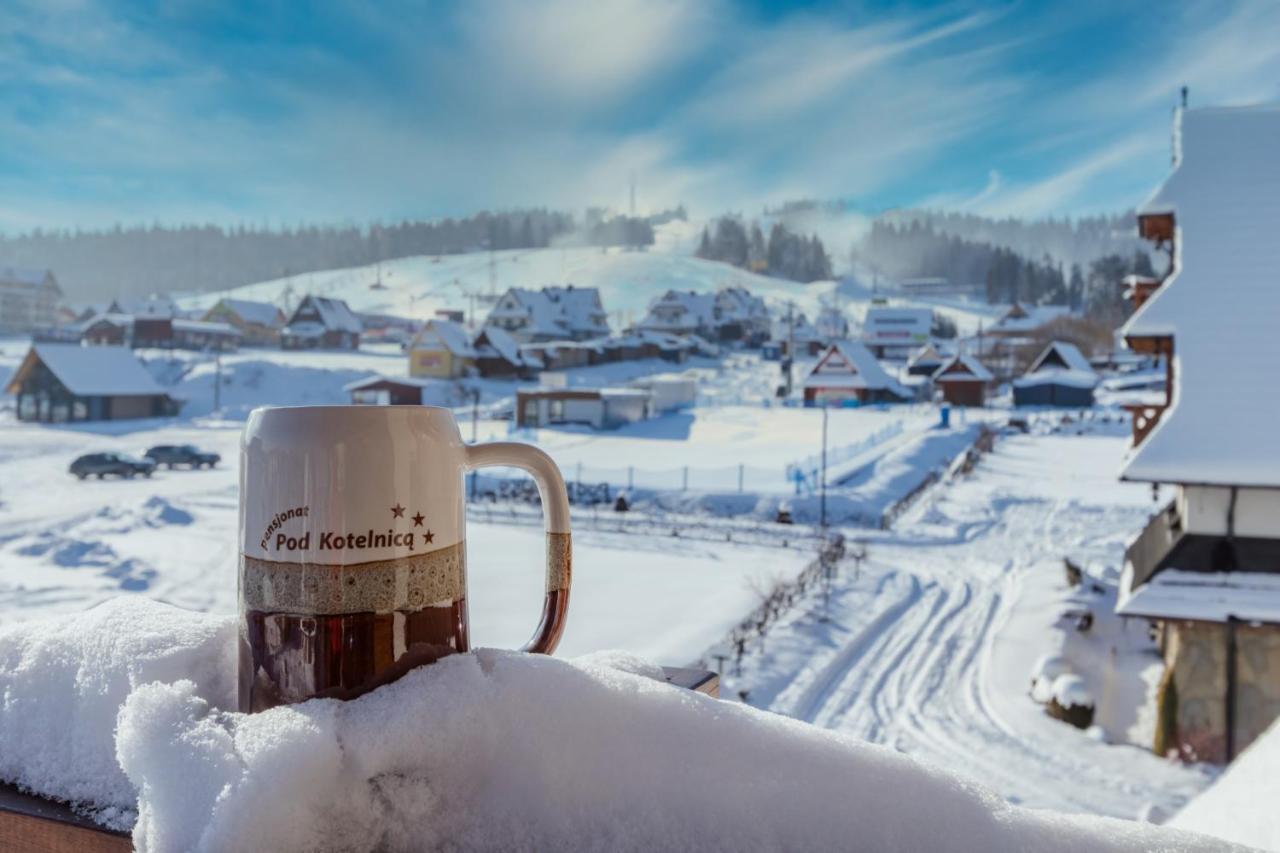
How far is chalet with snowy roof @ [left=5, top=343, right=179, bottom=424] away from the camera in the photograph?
23750 mm

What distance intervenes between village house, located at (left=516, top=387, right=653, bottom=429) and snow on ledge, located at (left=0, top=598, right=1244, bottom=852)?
23501 mm

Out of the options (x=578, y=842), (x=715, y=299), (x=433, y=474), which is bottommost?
(x=578, y=842)

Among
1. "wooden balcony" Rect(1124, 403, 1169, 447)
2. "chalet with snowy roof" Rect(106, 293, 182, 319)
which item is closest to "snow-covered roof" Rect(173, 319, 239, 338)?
"chalet with snowy roof" Rect(106, 293, 182, 319)

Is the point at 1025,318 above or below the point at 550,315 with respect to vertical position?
above

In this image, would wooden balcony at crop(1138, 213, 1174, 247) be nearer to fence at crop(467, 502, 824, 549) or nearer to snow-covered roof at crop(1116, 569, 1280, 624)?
snow-covered roof at crop(1116, 569, 1280, 624)

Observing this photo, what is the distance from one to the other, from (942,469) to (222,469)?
14816mm

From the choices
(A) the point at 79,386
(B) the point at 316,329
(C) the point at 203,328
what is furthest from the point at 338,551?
(B) the point at 316,329

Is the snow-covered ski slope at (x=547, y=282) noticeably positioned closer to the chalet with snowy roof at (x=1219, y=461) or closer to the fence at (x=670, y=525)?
the fence at (x=670, y=525)

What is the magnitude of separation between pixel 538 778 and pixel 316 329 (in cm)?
4271

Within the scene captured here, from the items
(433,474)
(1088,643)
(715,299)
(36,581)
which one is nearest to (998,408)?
(715,299)

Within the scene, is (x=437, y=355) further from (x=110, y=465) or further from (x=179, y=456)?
(x=110, y=465)

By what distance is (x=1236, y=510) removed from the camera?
6.66 meters

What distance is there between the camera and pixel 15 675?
2.85 feet

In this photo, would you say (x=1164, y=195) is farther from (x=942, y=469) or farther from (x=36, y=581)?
(x=942, y=469)
